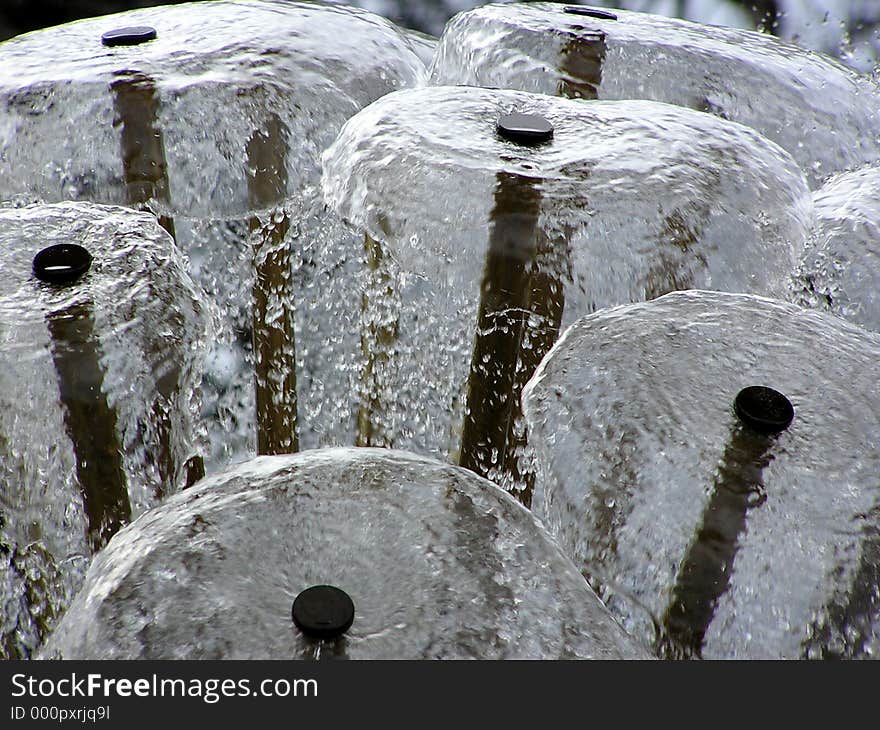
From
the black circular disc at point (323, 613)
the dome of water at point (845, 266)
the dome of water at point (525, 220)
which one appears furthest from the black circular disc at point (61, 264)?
the dome of water at point (845, 266)

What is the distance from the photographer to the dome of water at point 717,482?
36.9 inches

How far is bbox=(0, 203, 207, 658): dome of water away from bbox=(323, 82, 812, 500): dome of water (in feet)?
0.99

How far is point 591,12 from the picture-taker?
199 centimetres

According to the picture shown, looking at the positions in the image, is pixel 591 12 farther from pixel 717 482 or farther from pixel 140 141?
pixel 717 482

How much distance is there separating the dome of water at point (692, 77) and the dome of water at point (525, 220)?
0.27m

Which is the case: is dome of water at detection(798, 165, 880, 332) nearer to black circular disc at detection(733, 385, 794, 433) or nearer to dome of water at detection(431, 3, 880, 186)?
dome of water at detection(431, 3, 880, 186)

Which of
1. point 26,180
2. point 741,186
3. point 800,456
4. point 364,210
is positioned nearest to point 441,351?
point 364,210

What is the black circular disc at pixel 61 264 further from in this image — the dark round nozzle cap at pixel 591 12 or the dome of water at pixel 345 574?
the dark round nozzle cap at pixel 591 12

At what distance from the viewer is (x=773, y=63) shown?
1.80m

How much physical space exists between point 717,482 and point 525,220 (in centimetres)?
45

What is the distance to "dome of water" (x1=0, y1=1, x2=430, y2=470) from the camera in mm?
1582

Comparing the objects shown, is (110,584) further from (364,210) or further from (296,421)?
(296,421)

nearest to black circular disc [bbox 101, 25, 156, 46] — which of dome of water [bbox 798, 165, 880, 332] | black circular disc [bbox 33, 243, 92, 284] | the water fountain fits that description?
the water fountain
